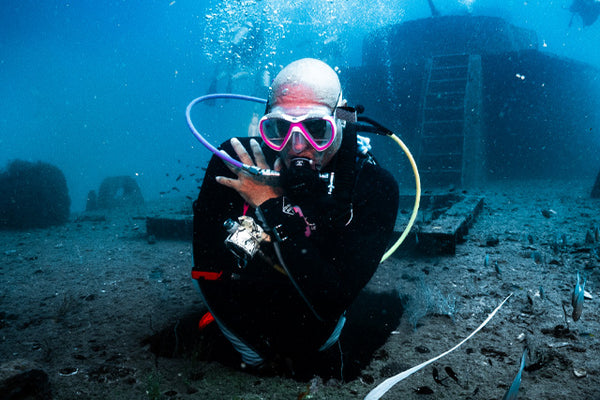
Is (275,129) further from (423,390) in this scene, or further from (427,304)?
(427,304)

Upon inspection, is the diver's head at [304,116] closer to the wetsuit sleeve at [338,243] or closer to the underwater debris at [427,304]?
the wetsuit sleeve at [338,243]

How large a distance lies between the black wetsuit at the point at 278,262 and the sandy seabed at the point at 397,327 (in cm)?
32

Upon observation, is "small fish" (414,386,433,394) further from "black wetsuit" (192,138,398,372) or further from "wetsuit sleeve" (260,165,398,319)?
"wetsuit sleeve" (260,165,398,319)

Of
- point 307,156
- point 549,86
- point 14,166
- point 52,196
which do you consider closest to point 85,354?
point 307,156

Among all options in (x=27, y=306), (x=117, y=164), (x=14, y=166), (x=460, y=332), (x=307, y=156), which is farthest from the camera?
(x=117, y=164)

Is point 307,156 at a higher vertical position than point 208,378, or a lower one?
higher

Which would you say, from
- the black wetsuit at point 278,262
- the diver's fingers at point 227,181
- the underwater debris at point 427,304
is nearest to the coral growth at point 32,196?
the black wetsuit at point 278,262

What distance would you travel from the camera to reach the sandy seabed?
2186mm

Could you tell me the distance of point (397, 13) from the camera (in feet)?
334

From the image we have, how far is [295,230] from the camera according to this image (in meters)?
1.92

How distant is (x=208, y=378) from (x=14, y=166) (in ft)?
41.8

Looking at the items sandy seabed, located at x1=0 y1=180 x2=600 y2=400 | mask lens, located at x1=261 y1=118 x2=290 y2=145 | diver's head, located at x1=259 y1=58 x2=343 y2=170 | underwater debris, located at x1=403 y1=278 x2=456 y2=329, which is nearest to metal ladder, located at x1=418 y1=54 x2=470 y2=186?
sandy seabed, located at x1=0 y1=180 x2=600 y2=400

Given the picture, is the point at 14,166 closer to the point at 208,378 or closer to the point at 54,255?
the point at 54,255

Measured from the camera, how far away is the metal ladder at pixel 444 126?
1065cm
